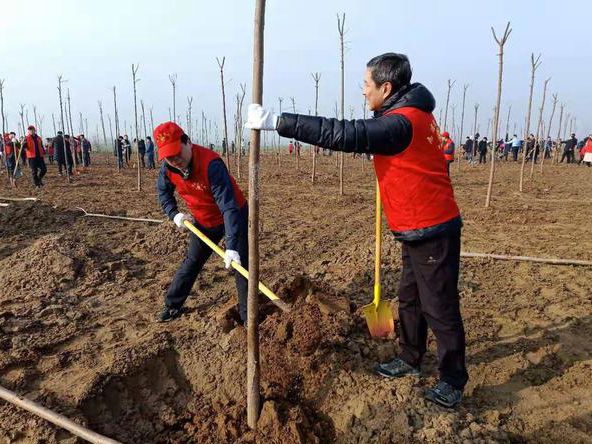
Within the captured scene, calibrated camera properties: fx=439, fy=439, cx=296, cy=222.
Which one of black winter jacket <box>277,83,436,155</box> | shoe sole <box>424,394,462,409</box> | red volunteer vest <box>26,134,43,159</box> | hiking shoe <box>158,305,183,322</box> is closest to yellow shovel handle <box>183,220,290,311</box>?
hiking shoe <box>158,305,183,322</box>

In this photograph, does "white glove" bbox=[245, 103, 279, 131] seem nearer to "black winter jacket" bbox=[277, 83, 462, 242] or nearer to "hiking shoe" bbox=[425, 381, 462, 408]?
"black winter jacket" bbox=[277, 83, 462, 242]

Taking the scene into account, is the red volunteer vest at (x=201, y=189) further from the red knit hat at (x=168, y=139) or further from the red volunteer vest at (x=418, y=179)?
the red volunteer vest at (x=418, y=179)

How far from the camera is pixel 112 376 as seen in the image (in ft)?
9.13

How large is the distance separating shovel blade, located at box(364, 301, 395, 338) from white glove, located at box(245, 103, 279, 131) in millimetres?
1713

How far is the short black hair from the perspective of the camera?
2.15m

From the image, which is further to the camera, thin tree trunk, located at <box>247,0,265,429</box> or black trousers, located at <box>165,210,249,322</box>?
black trousers, located at <box>165,210,249,322</box>

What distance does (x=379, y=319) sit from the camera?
314cm

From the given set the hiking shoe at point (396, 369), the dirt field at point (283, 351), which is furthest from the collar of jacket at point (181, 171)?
the hiking shoe at point (396, 369)

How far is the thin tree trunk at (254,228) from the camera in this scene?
1.83 meters

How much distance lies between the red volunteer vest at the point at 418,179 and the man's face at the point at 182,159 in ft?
4.51

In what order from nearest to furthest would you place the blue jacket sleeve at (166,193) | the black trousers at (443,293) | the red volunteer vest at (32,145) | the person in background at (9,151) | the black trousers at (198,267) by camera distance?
the black trousers at (443,293) → the black trousers at (198,267) → the blue jacket sleeve at (166,193) → the red volunteer vest at (32,145) → the person in background at (9,151)

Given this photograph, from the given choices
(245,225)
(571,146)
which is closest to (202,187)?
(245,225)

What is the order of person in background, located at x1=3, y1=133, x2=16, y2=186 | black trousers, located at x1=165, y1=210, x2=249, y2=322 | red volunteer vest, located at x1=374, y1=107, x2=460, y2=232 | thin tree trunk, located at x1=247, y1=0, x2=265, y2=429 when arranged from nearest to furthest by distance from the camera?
thin tree trunk, located at x1=247, y1=0, x2=265, y2=429 → red volunteer vest, located at x1=374, y1=107, x2=460, y2=232 → black trousers, located at x1=165, y1=210, x2=249, y2=322 → person in background, located at x1=3, y1=133, x2=16, y2=186

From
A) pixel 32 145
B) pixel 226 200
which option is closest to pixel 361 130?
pixel 226 200
